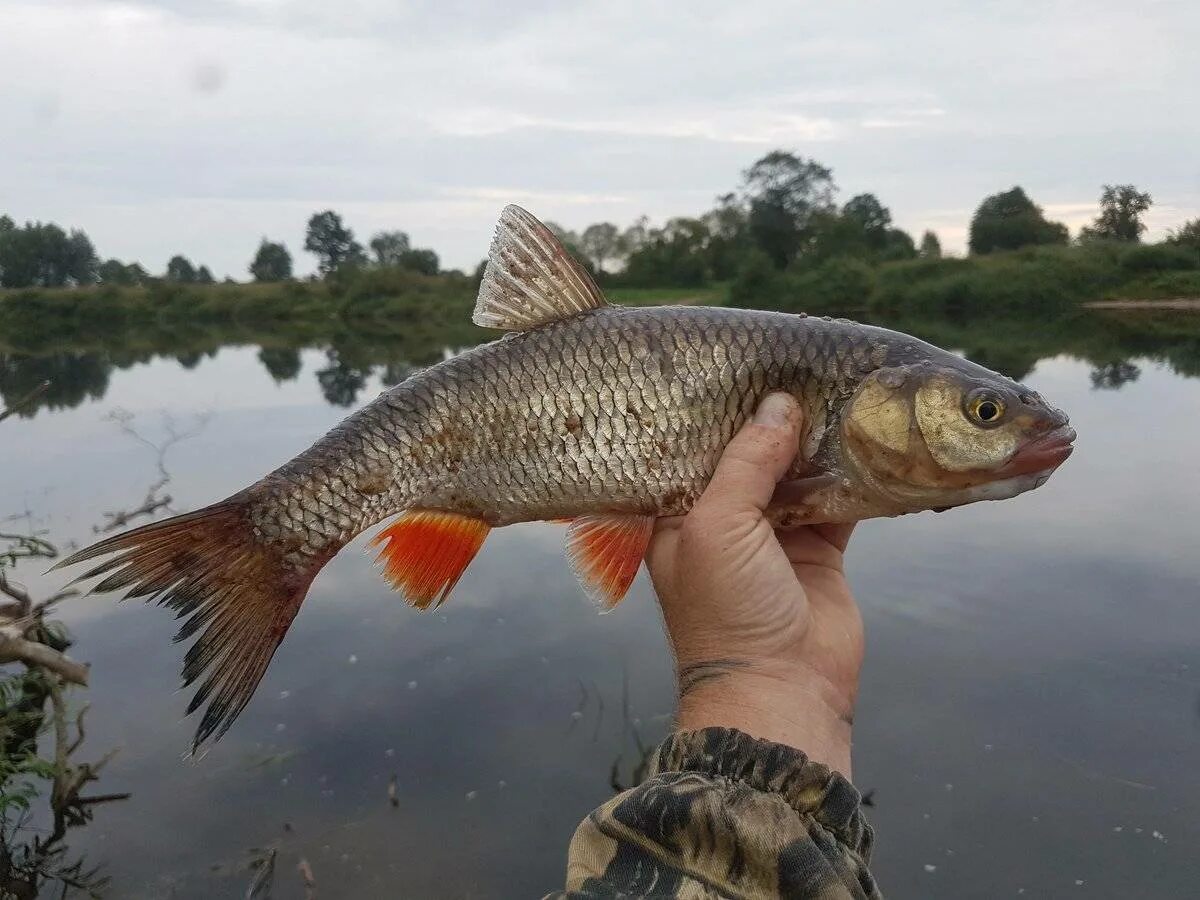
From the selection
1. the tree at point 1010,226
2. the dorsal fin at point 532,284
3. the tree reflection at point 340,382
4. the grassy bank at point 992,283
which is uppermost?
the tree at point 1010,226

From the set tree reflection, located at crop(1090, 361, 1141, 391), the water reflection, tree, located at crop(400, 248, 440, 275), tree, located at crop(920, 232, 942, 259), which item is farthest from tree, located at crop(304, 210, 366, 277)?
tree reflection, located at crop(1090, 361, 1141, 391)

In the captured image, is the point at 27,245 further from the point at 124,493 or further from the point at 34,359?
the point at 124,493

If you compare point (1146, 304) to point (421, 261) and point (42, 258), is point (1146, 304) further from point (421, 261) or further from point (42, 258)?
point (42, 258)

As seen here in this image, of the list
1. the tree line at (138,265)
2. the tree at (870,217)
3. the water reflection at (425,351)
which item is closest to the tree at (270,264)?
the tree line at (138,265)

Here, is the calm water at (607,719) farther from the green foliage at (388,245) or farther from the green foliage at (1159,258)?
the green foliage at (388,245)

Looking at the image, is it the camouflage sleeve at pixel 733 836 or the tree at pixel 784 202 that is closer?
the camouflage sleeve at pixel 733 836

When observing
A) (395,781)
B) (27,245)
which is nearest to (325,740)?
(395,781)
